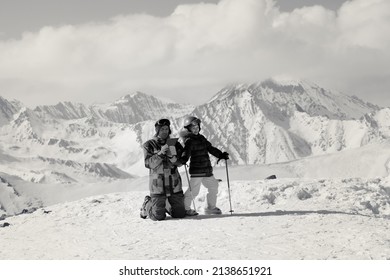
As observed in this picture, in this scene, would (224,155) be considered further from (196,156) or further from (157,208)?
(157,208)

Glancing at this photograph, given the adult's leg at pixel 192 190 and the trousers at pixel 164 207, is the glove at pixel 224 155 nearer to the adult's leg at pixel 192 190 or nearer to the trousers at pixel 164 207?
the adult's leg at pixel 192 190

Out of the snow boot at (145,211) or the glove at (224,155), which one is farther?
the snow boot at (145,211)

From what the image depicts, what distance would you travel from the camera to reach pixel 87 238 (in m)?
9.62

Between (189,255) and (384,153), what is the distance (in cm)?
4344

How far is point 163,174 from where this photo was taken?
10.8m

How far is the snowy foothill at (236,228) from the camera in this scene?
811cm

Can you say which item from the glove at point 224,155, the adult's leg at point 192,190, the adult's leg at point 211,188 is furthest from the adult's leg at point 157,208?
the glove at point 224,155

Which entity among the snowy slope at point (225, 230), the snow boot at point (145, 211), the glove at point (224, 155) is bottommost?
the snowy slope at point (225, 230)

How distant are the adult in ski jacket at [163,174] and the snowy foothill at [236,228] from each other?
0.30 meters

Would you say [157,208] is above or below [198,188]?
below

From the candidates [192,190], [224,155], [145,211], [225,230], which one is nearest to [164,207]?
[145,211]

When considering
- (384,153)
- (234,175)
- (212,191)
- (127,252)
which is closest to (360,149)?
(384,153)

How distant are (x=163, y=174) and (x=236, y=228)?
208 centimetres
